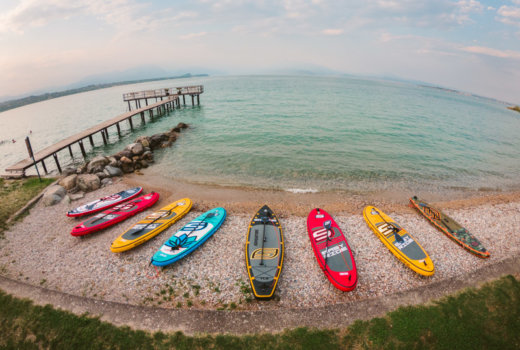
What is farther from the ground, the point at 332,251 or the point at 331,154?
the point at 331,154

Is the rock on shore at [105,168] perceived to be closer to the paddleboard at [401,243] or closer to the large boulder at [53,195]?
the large boulder at [53,195]

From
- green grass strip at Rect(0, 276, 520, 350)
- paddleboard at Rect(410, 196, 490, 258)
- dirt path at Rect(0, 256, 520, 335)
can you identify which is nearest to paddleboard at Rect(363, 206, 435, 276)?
dirt path at Rect(0, 256, 520, 335)

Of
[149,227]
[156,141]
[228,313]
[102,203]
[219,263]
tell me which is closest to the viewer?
[228,313]

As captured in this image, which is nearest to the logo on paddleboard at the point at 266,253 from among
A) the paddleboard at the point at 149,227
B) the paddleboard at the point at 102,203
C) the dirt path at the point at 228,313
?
the dirt path at the point at 228,313

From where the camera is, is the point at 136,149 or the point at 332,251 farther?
the point at 136,149

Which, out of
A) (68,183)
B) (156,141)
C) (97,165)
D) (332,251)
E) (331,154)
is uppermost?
(156,141)

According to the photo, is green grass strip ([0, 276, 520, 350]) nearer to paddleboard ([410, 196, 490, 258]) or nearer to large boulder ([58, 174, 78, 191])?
paddleboard ([410, 196, 490, 258])

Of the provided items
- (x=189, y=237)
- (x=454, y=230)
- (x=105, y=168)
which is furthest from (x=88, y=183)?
(x=454, y=230)

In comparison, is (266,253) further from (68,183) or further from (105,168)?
(105,168)

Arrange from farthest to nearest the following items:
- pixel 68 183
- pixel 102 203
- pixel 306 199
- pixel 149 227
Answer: pixel 68 183 → pixel 306 199 → pixel 102 203 → pixel 149 227
